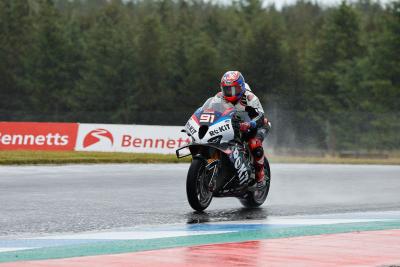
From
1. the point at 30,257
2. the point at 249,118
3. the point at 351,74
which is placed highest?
the point at 351,74

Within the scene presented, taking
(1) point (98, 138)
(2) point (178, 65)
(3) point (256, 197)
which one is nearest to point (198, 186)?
(3) point (256, 197)

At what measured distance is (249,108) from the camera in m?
12.7

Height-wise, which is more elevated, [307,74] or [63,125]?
[307,74]

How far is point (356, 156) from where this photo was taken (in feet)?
135

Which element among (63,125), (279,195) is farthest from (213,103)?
(63,125)

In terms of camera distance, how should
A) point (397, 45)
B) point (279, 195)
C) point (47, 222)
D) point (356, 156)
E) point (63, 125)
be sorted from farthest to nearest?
point (397, 45) < point (356, 156) < point (63, 125) < point (279, 195) < point (47, 222)

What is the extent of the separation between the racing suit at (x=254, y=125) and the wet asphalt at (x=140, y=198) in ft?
2.32

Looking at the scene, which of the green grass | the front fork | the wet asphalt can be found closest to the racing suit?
the front fork

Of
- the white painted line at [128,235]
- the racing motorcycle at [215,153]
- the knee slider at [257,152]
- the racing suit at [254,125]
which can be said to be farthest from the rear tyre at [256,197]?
the white painted line at [128,235]

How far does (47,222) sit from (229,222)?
2.00 meters

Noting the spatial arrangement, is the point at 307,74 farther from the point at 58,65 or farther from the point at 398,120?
the point at 398,120

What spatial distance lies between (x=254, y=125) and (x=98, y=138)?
71.1 feet

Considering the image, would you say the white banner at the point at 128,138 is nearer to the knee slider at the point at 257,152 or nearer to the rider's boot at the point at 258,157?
the rider's boot at the point at 258,157

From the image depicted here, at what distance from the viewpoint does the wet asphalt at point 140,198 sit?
1128 centimetres
